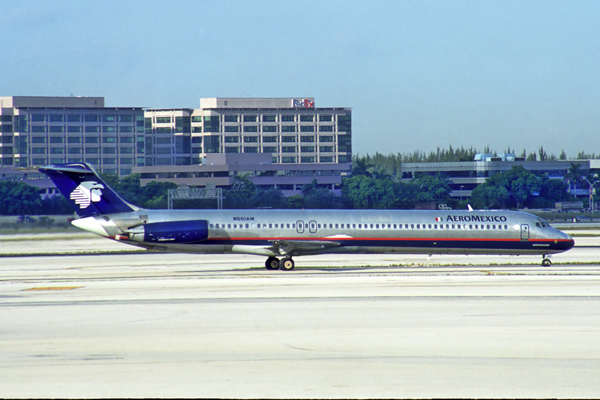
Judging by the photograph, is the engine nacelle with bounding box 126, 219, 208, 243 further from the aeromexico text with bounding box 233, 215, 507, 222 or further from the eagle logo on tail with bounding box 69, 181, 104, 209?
the aeromexico text with bounding box 233, 215, 507, 222

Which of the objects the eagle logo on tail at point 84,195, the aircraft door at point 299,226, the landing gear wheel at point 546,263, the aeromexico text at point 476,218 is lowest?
the landing gear wheel at point 546,263

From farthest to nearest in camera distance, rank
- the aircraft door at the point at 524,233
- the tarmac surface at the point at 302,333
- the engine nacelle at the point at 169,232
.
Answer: the aircraft door at the point at 524,233 → the engine nacelle at the point at 169,232 → the tarmac surface at the point at 302,333

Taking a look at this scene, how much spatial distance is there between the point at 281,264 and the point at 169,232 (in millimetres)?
6075

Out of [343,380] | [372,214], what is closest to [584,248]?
[372,214]

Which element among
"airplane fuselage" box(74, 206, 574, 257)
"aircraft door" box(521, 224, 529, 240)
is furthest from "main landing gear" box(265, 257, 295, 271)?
"aircraft door" box(521, 224, 529, 240)

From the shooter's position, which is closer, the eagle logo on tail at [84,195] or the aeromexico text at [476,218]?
the eagle logo on tail at [84,195]

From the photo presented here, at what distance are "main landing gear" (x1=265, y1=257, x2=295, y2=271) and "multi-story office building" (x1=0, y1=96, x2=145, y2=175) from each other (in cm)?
14900

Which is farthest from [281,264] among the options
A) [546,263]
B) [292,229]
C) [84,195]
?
[546,263]

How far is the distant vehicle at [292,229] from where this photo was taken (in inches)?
1433

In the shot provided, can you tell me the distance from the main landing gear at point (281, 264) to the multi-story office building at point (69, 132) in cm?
14900

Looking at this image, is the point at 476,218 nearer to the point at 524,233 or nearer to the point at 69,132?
the point at 524,233

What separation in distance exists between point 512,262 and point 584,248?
41.9 ft

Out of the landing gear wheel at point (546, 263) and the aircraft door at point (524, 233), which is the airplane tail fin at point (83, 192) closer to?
the aircraft door at point (524, 233)

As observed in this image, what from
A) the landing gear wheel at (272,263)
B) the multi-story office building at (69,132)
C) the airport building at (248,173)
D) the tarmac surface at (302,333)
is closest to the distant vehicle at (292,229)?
the landing gear wheel at (272,263)
